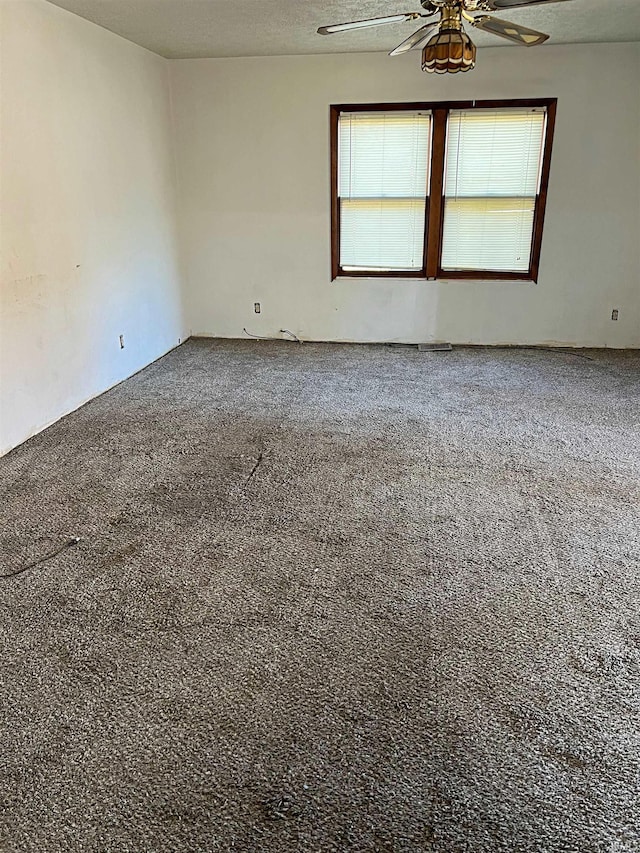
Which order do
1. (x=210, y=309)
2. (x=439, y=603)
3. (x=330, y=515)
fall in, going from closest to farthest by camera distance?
1. (x=439, y=603)
2. (x=330, y=515)
3. (x=210, y=309)

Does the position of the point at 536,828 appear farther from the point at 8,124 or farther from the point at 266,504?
the point at 8,124

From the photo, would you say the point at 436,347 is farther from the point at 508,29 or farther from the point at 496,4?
the point at 496,4

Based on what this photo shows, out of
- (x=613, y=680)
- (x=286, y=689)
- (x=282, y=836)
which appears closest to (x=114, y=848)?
(x=282, y=836)

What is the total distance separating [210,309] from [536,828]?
5593 millimetres

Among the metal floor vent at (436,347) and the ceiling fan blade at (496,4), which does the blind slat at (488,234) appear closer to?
the metal floor vent at (436,347)

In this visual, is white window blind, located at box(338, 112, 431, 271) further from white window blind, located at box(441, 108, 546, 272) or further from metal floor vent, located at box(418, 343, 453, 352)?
metal floor vent, located at box(418, 343, 453, 352)

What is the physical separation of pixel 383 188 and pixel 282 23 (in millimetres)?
1789

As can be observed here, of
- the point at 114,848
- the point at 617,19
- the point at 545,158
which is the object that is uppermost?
the point at 617,19

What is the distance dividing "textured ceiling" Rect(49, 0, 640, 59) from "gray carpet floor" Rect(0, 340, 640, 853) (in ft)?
8.72

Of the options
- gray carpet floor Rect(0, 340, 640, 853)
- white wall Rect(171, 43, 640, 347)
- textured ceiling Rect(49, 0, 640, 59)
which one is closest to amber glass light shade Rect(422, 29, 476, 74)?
textured ceiling Rect(49, 0, 640, 59)

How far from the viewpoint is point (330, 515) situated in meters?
2.96

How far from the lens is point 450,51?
277cm

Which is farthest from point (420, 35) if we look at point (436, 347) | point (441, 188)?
point (436, 347)

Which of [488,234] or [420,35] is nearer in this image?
[420,35]
